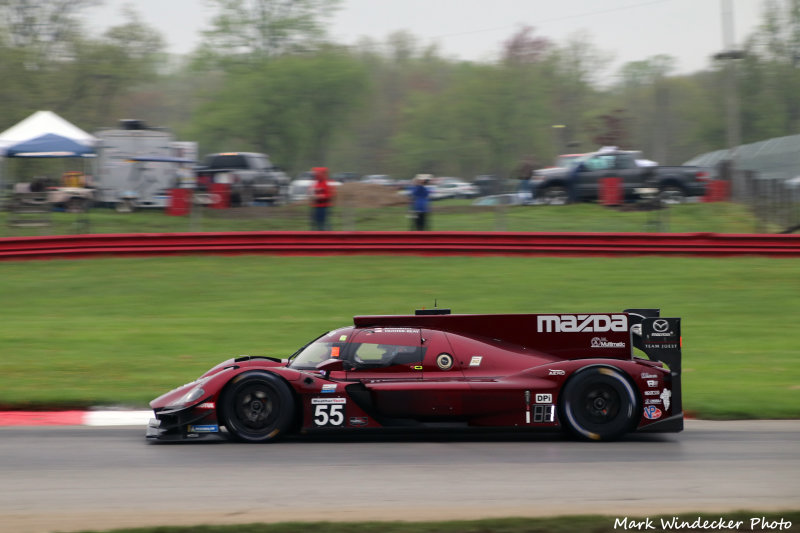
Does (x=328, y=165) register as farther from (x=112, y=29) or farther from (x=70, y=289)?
(x=70, y=289)

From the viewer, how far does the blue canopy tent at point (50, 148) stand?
2578 centimetres

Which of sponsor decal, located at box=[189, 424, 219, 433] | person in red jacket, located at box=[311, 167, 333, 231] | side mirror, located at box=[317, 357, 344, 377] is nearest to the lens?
sponsor decal, located at box=[189, 424, 219, 433]

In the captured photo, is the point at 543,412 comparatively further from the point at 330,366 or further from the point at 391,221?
the point at 391,221

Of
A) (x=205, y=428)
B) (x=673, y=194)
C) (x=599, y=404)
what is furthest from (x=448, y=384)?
(x=673, y=194)

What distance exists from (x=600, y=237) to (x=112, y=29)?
32.1m

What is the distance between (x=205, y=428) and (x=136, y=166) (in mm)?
19722

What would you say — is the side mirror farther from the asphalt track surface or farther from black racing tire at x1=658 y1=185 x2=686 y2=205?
black racing tire at x1=658 y1=185 x2=686 y2=205

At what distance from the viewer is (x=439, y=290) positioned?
17.6 metres

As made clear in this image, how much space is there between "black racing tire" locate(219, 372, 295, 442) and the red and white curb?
160 centimetres

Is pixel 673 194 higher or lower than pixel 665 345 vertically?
higher

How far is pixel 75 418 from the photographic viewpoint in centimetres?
974

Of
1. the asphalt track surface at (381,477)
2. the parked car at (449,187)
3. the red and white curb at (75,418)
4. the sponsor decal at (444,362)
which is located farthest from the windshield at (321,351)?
the parked car at (449,187)

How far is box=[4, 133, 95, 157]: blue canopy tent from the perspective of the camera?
84.6 feet

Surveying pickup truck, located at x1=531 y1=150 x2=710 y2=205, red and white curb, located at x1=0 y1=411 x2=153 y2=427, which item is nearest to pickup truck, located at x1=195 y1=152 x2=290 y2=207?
pickup truck, located at x1=531 y1=150 x2=710 y2=205
